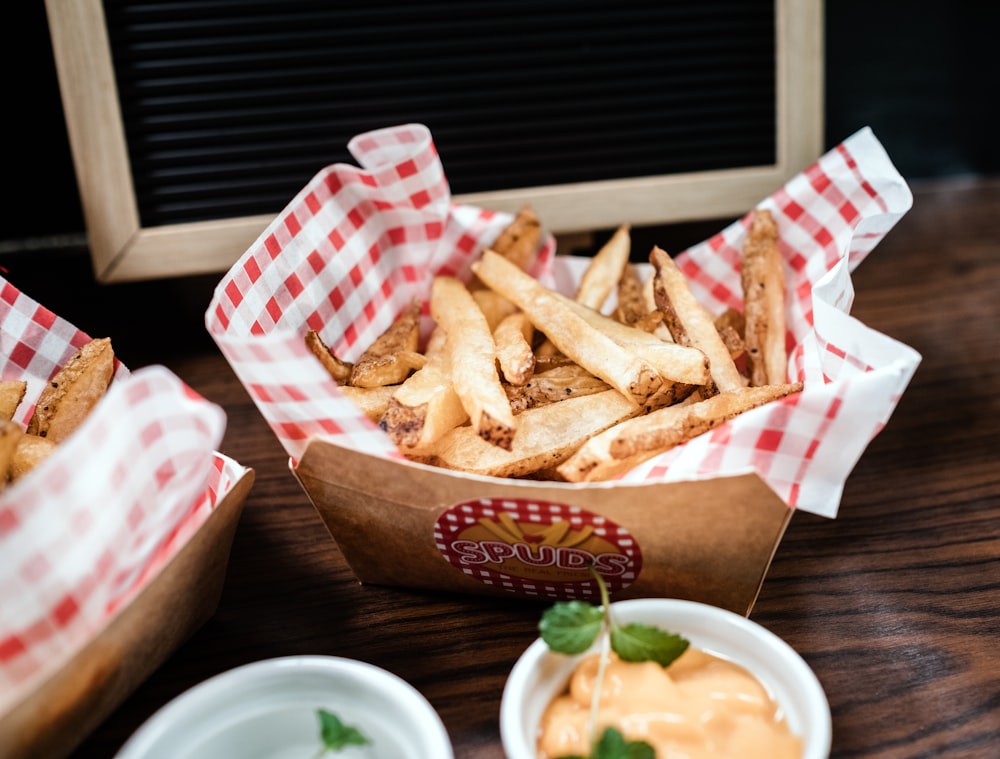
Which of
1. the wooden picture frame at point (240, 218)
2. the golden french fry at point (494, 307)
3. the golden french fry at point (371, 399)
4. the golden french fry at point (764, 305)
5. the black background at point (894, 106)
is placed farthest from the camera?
the black background at point (894, 106)

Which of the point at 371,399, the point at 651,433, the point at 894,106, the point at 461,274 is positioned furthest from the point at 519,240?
the point at 894,106

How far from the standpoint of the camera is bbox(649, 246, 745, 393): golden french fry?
48.3 inches

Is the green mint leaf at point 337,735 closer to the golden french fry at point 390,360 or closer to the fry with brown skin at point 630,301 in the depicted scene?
the golden french fry at point 390,360

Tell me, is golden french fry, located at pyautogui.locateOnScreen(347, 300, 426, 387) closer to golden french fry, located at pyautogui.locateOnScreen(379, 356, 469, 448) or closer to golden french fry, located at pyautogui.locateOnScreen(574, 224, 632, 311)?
golden french fry, located at pyautogui.locateOnScreen(379, 356, 469, 448)

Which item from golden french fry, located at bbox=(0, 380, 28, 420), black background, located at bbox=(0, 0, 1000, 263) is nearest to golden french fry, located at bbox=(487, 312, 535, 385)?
golden french fry, located at bbox=(0, 380, 28, 420)

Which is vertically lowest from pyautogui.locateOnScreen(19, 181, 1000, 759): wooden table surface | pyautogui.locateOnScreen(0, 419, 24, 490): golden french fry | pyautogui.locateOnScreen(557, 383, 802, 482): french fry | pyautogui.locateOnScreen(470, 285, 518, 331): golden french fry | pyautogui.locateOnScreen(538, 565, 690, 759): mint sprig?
pyautogui.locateOnScreen(19, 181, 1000, 759): wooden table surface

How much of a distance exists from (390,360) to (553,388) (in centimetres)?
23

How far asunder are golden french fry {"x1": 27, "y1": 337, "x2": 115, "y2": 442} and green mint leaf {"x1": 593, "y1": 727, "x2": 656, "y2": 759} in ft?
2.46

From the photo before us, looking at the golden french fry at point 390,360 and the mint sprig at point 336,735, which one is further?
the golden french fry at point 390,360

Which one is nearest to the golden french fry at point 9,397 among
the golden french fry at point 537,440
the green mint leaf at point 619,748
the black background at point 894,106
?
the golden french fry at point 537,440

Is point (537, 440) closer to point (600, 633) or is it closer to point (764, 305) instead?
point (600, 633)

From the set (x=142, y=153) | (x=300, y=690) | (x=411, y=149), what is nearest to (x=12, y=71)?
(x=142, y=153)

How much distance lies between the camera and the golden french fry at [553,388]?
119 centimetres

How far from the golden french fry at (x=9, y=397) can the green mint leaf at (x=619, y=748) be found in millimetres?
812
